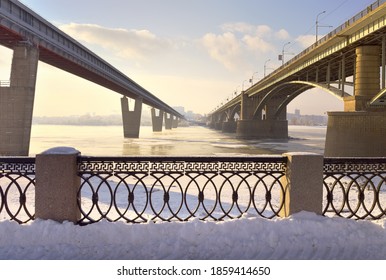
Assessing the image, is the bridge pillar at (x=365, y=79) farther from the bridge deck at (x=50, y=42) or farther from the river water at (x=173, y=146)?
the bridge deck at (x=50, y=42)

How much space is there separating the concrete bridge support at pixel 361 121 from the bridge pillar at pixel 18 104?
77.4ft

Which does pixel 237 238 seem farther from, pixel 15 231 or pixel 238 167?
pixel 15 231

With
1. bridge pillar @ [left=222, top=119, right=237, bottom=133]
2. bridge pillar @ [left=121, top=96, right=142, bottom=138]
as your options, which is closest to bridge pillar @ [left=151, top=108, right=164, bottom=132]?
bridge pillar @ [left=222, top=119, right=237, bottom=133]

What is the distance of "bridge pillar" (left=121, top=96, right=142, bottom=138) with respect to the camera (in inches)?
2293

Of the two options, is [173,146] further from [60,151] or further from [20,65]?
[60,151]

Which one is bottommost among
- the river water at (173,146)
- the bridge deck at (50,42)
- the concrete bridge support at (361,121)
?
the river water at (173,146)

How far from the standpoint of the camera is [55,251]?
400 cm

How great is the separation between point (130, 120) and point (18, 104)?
37.9m

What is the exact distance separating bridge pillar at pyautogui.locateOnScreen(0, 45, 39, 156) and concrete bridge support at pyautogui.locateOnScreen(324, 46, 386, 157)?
23.6 m

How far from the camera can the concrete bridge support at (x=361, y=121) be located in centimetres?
1945

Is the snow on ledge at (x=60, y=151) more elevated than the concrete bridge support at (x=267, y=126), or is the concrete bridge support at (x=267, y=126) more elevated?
the concrete bridge support at (x=267, y=126)

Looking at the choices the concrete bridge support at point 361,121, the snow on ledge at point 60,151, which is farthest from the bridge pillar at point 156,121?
the snow on ledge at point 60,151

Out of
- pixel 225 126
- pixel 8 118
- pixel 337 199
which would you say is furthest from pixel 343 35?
pixel 225 126

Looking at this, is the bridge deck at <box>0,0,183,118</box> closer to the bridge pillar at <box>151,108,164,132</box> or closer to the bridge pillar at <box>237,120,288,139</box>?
the bridge pillar at <box>237,120,288,139</box>
